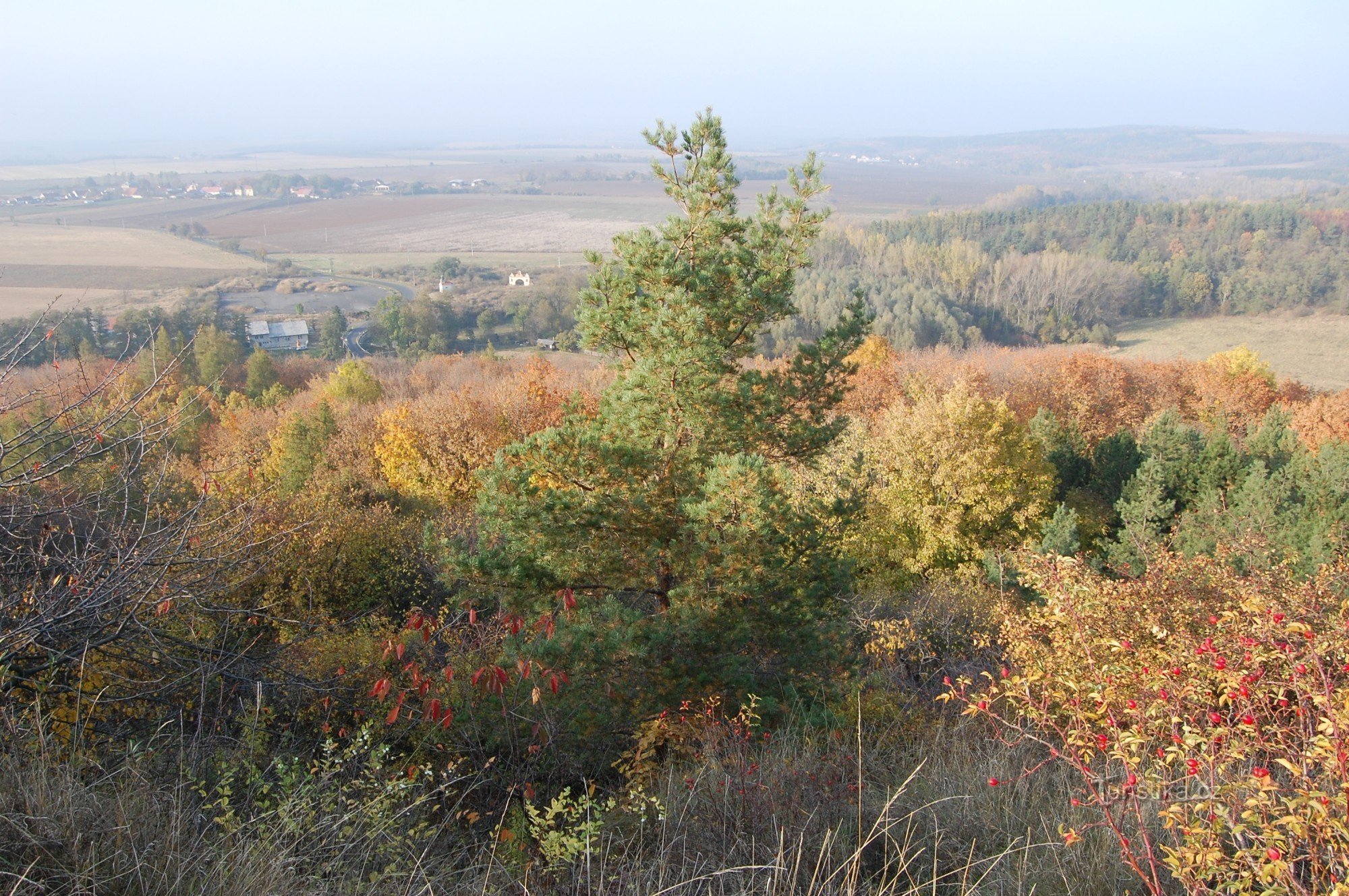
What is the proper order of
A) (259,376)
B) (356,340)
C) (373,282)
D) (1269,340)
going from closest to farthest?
(259,376) < (356,340) < (1269,340) < (373,282)

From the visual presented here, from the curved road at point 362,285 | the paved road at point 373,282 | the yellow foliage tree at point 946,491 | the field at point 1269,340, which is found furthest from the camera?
the paved road at point 373,282

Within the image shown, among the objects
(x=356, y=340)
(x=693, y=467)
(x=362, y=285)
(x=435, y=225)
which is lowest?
(x=356, y=340)

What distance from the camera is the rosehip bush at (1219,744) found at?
8.34 feet

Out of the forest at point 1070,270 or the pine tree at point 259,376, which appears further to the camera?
the forest at point 1070,270

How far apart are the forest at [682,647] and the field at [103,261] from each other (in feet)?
175

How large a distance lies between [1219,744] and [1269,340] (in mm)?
94959

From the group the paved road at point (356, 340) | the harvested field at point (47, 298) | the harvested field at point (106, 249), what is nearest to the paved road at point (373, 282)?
the harvested field at point (106, 249)

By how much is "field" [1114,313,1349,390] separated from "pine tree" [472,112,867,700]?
67.7m

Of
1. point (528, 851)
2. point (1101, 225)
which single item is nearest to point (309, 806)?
point (528, 851)

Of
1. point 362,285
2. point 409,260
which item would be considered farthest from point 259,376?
point 409,260

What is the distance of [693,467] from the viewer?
31.3 ft

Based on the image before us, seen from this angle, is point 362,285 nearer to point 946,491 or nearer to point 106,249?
point 106,249

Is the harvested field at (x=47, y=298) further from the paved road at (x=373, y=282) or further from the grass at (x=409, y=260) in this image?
the grass at (x=409, y=260)

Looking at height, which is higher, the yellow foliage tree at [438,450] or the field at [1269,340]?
the yellow foliage tree at [438,450]
